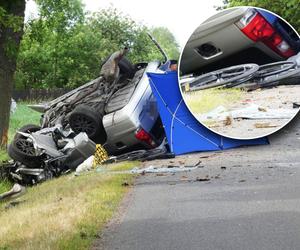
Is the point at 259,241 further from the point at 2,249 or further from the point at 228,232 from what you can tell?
the point at 2,249

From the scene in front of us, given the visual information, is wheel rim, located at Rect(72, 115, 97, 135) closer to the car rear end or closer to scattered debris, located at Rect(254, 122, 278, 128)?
the car rear end

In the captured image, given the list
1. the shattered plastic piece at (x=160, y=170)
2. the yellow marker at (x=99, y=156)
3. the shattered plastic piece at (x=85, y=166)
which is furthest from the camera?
the yellow marker at (x=99, y=156)

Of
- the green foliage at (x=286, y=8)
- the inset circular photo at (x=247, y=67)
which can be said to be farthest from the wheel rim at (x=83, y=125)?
the green foliage at (x=286, y=8)

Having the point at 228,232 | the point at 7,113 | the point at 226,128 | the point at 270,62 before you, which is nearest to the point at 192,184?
the point at 226,128

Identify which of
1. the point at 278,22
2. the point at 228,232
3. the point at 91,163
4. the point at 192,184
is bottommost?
the point at 91,163

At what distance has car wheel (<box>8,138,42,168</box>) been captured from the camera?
518 inches

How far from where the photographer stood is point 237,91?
10.5 meters

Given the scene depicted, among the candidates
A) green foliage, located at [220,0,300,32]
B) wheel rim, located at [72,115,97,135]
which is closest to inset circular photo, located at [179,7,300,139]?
green foliage, located at [220,0,300,32]

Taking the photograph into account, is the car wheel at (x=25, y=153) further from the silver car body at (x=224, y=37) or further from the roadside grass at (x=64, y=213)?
the silver car body at (x=224, y=37)

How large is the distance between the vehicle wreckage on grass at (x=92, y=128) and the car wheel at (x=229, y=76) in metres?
3.23

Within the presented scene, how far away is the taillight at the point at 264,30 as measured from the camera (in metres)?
10.0

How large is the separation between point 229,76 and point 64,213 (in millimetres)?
3952

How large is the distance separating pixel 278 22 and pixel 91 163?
503cm

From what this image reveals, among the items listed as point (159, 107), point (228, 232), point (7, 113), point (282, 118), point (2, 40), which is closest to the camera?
point (228, 232)
